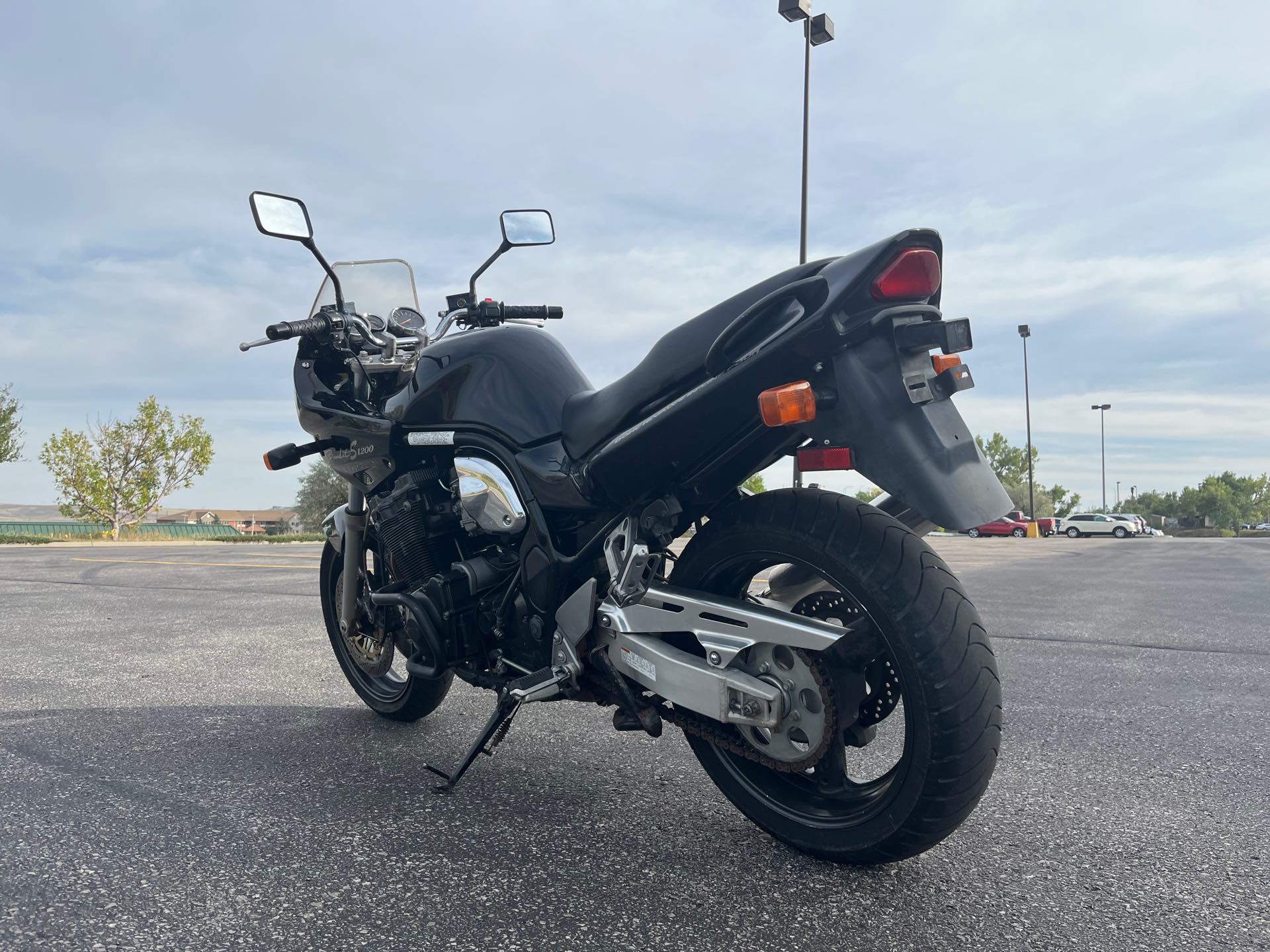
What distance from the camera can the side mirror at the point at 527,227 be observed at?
147 inches

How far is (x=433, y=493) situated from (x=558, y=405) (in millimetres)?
669

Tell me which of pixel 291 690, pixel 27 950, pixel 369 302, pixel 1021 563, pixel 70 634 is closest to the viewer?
pixel 27 950

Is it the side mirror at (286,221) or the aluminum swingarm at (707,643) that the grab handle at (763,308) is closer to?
the aluminum swingarm at (707,643)

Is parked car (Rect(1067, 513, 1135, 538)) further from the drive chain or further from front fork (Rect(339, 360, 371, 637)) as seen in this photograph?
the drive chain

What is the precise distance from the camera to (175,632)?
244 inches

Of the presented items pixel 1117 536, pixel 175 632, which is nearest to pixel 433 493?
pixel 175 632

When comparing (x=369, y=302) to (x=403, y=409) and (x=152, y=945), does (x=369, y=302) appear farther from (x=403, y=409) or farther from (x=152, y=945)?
(x=152, y=945)

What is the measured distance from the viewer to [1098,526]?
4909cm

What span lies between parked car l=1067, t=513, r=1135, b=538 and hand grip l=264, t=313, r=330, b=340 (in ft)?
173

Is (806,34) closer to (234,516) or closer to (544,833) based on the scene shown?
(544,833)

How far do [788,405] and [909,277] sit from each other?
41 centimetres

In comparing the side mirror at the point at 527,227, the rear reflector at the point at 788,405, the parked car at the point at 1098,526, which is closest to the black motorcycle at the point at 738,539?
the rear reflector at the point at 788,405

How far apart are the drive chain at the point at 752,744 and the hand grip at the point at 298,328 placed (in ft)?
6.08

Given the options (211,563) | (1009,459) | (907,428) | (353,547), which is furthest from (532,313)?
(1009,459)
